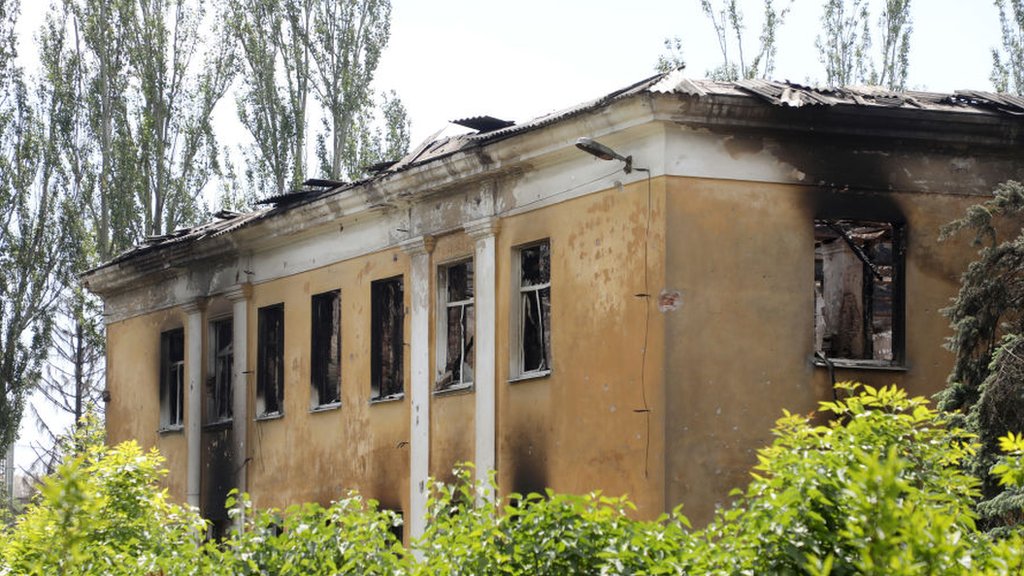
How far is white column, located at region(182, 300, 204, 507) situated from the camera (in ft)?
82.5

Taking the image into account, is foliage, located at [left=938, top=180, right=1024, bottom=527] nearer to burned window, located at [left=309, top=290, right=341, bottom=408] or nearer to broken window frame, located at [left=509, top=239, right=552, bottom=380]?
broken window frame, located at [left=509, top=239, right=552, bottom=380]

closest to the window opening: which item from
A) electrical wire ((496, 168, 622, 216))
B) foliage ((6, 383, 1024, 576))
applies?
electrical wire ((496, 168, 622, 216))

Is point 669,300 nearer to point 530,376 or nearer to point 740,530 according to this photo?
point 530,376

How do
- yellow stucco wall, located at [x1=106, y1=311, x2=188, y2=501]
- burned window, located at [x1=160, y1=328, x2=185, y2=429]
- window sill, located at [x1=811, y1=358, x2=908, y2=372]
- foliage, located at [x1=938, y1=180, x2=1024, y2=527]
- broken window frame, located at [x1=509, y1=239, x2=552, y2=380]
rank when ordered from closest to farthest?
foliage, located at [x1=938, y1=180, x2=1024, y2=527] < window sill, located at [x1=811, y1=358, x2=908, y2=372] < broken window frame, located at [x1=509, y1=239, x2=552, y2=380] < yellow stucco wall, located at [x1=106, y1=311, x2=188, y2=501] < burned window, located at [x1=160, y1=328, x2=185, y2=429]

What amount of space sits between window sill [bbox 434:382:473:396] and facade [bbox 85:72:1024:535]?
3cm

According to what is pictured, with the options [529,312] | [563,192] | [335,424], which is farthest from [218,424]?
[563,192]

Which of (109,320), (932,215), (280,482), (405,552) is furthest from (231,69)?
(405,552)

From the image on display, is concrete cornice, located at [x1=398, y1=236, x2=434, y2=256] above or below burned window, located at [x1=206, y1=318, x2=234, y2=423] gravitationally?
above

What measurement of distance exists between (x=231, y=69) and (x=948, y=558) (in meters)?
30.4

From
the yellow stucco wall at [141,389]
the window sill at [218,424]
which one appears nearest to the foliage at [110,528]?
the window sill at [218,424]

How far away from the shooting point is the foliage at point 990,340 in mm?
15211

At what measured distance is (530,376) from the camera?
1841 cm

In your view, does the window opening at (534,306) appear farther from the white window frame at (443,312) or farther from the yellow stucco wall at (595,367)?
the white window frame at (443,312)

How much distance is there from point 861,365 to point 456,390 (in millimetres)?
4740
